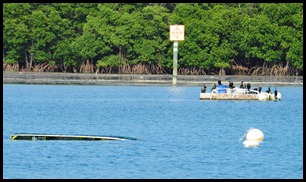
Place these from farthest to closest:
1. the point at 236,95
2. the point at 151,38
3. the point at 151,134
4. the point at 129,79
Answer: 1. the point at 151,38
2. the point at 129,79
3. the point at 236,95
4. the point at 151,134

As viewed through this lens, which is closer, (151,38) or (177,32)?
(177,32)

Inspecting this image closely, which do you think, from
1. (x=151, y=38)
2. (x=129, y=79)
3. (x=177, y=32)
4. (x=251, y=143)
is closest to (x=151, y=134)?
(x=251, y=143)

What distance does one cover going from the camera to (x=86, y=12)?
125750 mm

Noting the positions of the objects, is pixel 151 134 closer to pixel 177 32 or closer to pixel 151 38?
pixel 177 32

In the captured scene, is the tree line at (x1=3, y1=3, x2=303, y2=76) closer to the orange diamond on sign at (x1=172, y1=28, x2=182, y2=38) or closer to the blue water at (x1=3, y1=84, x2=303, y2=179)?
the orange diamond on sign at (x1=172, y1=28, x2=182, y2=38)

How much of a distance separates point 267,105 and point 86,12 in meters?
47.8

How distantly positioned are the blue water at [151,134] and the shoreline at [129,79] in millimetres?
11007

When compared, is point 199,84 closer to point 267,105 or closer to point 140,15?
point 140,15

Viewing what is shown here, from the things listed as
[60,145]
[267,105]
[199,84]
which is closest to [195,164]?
[60,145]

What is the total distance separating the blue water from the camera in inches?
1692

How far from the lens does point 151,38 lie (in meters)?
124

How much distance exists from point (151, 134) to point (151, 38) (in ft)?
223

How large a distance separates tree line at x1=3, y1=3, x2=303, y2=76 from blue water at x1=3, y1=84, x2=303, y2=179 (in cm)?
2500

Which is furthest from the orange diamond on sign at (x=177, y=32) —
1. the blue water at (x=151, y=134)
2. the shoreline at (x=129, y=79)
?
the blue water at (x=151, y=134)
